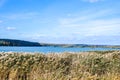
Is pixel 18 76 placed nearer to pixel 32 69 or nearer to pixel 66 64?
pixel 32 69

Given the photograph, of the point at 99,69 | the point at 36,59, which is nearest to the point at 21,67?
the point at 36,59

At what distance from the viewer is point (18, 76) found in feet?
54.9

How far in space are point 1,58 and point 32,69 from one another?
248cm

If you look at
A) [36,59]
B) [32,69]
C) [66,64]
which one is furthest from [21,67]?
[66,64]

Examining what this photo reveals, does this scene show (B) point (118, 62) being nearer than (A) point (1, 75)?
No

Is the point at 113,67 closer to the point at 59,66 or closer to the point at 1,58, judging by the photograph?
the point at 59,66

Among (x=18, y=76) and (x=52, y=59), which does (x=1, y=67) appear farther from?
(x=52, y=59)

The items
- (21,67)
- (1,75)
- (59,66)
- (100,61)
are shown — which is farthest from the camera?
(100,61)

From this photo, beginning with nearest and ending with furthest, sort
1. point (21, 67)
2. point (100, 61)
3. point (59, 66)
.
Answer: point (21, 67) < point (59, 66) < point (100, 61)

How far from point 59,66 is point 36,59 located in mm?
1508

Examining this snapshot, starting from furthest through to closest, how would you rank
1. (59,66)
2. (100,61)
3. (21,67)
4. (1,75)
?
(100,61), (59,66), (21,67), (1,75)

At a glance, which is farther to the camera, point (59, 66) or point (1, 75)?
point (59, 66)

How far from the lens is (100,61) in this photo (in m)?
20.6

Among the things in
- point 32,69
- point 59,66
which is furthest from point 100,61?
point 32,69
